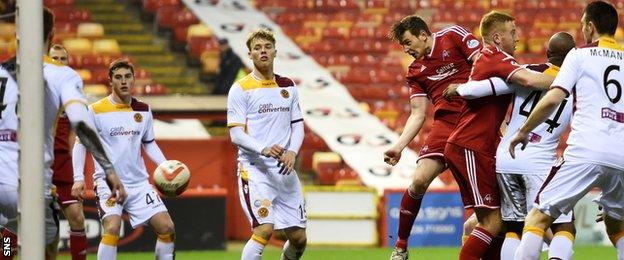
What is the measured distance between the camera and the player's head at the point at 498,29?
8078mm

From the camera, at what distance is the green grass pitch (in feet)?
43.5

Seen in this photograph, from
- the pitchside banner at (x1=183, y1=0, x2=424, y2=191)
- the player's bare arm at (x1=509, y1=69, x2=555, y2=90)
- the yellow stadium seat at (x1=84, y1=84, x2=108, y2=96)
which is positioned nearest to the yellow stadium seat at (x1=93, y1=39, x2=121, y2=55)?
the yellow stadium seat at (x1=84, y1=84, x2=108, y2=96)

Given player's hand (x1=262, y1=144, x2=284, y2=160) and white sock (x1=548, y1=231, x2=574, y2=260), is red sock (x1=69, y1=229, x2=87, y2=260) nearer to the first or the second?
player's hand (x1=262, y1=144, x2=284, y2=160)

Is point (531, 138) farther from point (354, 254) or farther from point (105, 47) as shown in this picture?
point (105, 47)

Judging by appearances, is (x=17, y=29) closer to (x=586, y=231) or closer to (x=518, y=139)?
(x=518, y=139)

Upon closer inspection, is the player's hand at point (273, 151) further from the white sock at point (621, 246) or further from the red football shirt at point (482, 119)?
the white sock at point (621, 246)

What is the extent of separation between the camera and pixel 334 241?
15.0 metres

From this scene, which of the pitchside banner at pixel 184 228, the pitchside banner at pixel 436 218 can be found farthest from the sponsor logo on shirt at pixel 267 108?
the pitchside banner at pixel 436 218

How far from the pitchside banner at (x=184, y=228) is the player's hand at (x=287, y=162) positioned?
531 cm

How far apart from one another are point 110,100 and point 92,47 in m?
11.6

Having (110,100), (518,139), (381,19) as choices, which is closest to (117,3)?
(381,19)

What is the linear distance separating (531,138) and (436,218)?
23.0ft

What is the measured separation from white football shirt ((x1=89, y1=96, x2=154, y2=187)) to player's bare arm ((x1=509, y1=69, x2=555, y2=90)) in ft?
10.2

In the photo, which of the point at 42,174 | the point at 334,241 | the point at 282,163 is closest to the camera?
the point at 42,174
